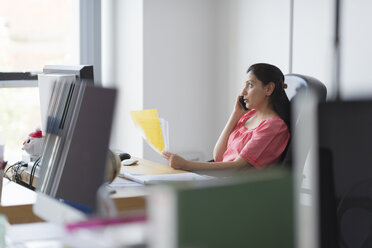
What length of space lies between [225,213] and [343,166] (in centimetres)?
51

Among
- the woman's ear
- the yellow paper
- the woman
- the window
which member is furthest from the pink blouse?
the window

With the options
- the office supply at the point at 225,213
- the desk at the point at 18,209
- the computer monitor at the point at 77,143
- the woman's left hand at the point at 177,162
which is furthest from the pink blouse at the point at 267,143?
the office supply at the point at 225,213

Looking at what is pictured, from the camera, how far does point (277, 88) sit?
3.05 metres

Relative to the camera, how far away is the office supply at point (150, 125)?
2840 millimetres

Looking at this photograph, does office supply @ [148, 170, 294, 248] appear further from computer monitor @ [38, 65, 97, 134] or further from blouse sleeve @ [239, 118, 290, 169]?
blouse sleeve @ [239, 118, 290, 169]

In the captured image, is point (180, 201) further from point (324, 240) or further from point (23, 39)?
point (23, 39)

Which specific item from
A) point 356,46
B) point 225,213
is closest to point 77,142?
point 225,213

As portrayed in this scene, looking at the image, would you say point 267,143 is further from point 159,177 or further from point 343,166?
point 343,166

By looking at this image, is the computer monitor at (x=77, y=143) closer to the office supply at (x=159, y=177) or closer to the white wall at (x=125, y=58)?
the office supply at (x=159, y=177)

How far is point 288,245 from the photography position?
84 centimetres

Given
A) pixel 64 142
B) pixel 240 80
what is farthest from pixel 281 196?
pixel 240 80

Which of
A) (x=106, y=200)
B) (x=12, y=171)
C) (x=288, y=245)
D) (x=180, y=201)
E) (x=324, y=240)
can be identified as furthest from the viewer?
(x=12, y=171)

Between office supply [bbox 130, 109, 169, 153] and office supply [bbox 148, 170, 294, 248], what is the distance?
2.03m

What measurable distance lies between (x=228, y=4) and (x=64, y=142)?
3.16m
